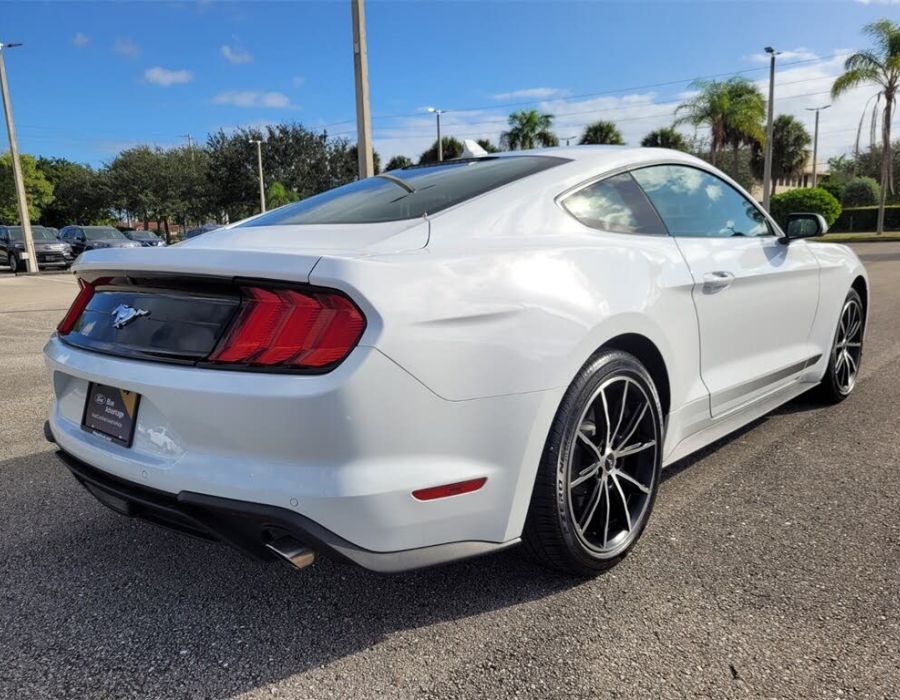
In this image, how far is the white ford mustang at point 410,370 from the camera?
181 centimetres

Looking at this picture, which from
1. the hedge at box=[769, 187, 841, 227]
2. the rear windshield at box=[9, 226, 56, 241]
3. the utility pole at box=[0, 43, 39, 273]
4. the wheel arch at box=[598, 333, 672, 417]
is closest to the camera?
the wheel arch at box=[598, 333, 672, 417]

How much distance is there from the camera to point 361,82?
1061 cm

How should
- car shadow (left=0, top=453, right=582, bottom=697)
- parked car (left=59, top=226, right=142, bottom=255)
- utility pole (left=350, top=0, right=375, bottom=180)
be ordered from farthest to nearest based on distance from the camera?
1. parked car (left=59, top=226, right=142, bottom=255)
2. utility pole (left=350, top=0, right=375, bottom=180)
3. car shadow (left=0, top=453, right=582, bottom=697)

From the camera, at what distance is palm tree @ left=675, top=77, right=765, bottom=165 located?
37938 mm

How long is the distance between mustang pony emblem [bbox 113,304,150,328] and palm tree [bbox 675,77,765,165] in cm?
4098

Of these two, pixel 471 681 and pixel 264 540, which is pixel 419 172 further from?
pixel 471 681

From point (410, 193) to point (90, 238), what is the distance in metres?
26.1

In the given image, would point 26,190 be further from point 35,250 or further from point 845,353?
point 845,353

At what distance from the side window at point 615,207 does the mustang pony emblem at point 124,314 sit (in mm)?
1467

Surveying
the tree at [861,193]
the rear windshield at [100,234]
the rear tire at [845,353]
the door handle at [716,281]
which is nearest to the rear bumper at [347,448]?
the door handle at [716,281]

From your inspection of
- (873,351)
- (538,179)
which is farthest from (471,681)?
(873,351)

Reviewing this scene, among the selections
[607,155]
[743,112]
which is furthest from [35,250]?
[743,112]

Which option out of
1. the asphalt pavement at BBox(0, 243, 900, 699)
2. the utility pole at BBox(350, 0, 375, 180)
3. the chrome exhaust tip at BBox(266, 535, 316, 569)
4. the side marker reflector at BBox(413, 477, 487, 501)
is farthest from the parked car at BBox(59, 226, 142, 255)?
the side marker reflector at BBox(413, 477, 487, 501)

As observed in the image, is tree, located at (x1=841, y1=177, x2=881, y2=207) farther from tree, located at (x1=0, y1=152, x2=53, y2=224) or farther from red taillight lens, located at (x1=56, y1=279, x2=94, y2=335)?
tree, located at (x1=0, y1=152, x2=53, y2=224)
